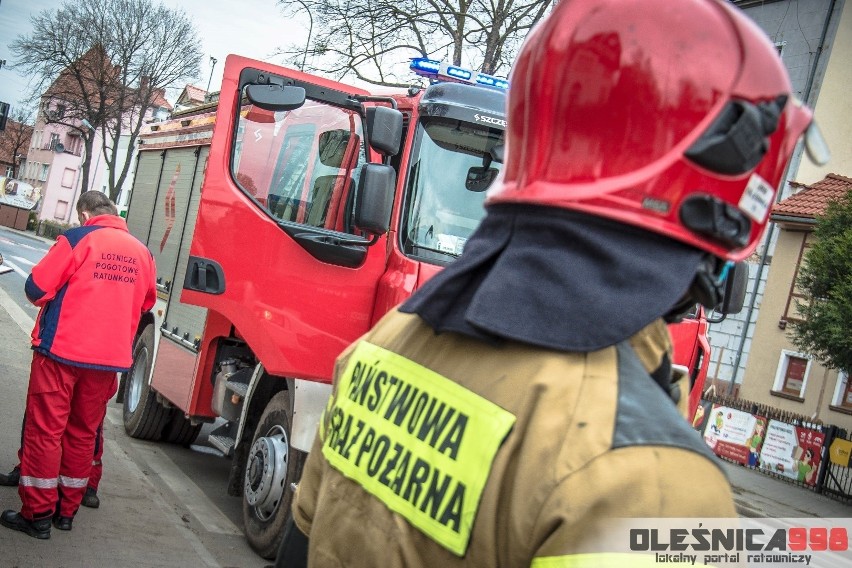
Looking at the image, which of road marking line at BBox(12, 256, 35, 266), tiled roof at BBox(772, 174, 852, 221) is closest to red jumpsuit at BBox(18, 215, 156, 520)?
tiled roof at BBox(772, 174, 852, 221)

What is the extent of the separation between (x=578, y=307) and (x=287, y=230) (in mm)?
4742

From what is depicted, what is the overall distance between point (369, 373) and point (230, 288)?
4386mm

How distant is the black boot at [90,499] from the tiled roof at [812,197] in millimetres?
23631

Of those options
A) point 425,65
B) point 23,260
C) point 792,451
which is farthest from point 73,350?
point 23,260

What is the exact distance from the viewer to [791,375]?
27.0m

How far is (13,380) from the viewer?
32.1 feet

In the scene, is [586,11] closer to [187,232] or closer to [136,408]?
[187,232]

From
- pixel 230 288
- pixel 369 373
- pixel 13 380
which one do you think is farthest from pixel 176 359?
pixel 369 373

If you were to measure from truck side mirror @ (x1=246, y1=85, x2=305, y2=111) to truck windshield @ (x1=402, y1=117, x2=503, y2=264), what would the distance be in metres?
0.79

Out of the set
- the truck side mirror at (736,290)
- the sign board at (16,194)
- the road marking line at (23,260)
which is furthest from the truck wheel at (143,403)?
the sign board at (16,194)

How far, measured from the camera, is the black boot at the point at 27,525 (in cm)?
525

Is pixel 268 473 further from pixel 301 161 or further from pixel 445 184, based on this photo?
pixel 445 184

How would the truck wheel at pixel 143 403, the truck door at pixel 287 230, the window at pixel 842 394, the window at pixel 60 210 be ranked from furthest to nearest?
the window at pixel 60 210, the window at pixel 842 394, the truck wheel at pixel 143 403, the truck door at pixel 287 230

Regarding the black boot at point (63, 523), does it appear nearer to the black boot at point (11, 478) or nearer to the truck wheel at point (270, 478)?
the black boot at point (11, 478)
